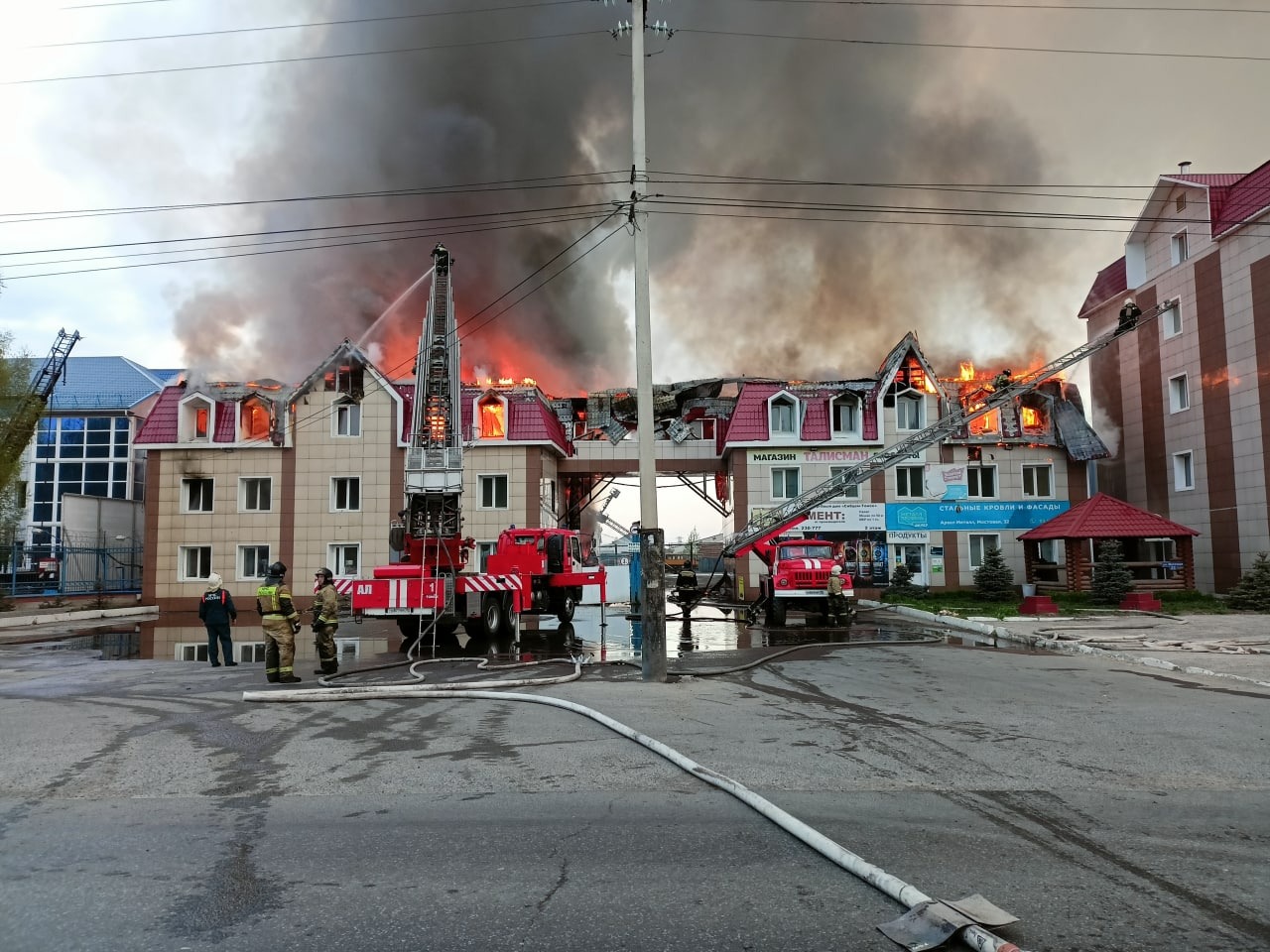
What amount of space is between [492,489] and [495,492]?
20cm

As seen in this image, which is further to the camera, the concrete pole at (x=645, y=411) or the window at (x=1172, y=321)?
the window at (x=1172, y=321)

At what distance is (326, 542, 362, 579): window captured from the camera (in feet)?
105

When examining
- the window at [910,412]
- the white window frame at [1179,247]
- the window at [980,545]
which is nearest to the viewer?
the white window frame at [1179,247]

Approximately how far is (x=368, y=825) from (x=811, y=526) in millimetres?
29037

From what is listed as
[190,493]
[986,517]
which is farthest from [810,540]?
[190,493]

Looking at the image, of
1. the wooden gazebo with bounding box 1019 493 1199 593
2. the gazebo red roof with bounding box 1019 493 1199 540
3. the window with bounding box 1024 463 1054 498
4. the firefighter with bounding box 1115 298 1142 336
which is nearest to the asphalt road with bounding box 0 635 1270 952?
the firefighter with bounding box 1115 298 1142 336

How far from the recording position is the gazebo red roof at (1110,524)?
86.3ft

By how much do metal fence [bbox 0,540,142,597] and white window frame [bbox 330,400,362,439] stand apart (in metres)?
10.7

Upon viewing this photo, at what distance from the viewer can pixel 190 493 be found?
107 feet

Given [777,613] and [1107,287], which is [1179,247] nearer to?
[1107,287]

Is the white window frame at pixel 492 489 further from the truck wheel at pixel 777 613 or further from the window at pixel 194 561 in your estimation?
the truck wheel at pixel 777 613

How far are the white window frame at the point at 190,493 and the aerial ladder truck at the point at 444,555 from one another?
1740 cm

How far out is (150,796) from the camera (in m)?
5.89

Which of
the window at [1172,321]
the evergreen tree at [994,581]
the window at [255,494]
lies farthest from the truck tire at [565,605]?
the window at [1172,321]
